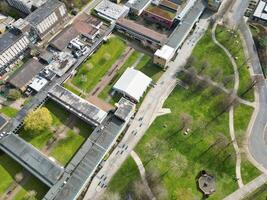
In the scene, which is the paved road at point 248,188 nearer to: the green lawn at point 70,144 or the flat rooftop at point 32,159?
the green lawn at point 70,144

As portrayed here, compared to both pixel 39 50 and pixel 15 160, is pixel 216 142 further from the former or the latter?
pixel 39 50

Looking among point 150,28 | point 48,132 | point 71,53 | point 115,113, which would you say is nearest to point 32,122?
point 48,132

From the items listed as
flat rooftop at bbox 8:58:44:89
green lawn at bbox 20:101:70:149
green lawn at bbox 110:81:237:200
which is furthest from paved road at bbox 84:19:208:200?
flat rooftop at bbox 8:58:44:89

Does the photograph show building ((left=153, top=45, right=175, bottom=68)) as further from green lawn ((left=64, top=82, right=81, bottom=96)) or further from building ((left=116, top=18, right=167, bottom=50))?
green lawn ((left=64, top=82, right=81, bottom=96))

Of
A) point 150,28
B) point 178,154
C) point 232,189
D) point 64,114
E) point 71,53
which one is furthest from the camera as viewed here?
point 150,28

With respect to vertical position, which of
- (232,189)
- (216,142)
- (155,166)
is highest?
(216,142)

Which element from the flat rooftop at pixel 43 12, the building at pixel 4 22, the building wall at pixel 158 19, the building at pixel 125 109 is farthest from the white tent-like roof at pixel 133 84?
the building at pixel 4 22
